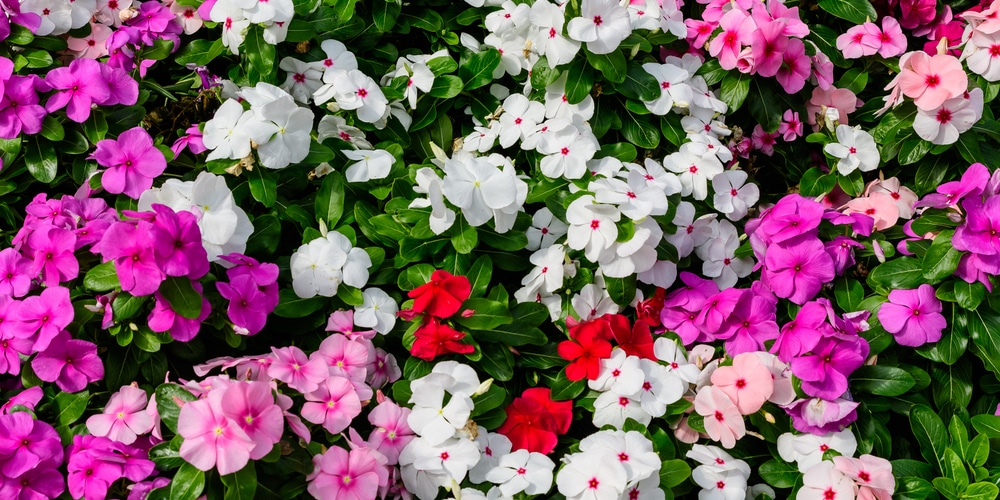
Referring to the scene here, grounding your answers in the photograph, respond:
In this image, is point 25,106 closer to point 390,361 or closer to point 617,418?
point 390,361

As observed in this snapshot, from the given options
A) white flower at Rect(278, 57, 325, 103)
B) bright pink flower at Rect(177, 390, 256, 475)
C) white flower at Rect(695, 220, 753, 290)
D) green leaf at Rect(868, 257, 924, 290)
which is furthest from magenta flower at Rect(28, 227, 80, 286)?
green leaf at Rect(868, 257, 924, 290)

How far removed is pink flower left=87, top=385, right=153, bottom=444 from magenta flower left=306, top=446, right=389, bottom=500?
44cm

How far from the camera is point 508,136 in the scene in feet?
9.32

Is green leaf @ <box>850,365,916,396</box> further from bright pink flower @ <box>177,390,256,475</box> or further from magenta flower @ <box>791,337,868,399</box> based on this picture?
bright pink flower @ <box>177,390,256,475</box>

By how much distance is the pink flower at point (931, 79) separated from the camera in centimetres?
282

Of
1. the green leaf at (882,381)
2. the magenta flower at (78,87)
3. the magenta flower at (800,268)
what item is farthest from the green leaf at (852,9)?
the magenta flower at (78,87)

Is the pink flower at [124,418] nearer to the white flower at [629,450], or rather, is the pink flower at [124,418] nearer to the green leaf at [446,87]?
the white flower at [629,450]

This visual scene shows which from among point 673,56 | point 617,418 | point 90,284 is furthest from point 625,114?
point 90,284

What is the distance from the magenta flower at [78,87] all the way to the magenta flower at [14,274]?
51cm

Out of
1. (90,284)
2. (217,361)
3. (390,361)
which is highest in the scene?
(90,284)

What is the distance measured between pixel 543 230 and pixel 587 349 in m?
0.44

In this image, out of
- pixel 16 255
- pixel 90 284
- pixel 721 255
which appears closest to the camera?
Answer: pixel 90 284

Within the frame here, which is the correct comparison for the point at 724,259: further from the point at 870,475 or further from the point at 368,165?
the point at 368,165

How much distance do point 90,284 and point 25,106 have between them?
814mm
